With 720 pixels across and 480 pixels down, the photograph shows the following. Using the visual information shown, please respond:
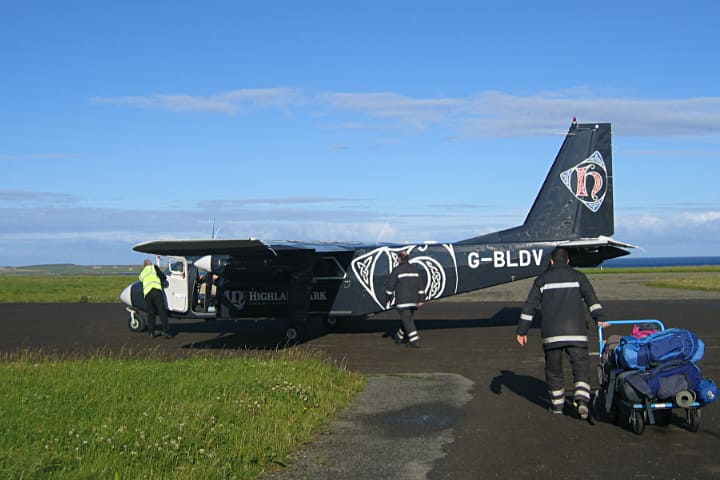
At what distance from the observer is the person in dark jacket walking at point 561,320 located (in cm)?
869

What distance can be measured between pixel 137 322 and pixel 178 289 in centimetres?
207

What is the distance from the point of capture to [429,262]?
1825cm

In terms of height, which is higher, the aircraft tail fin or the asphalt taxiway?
the aircraft tail fin

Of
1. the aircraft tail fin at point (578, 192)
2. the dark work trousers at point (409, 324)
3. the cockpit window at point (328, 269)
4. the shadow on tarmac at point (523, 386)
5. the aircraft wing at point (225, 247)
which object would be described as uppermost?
the aircraft tail fin at point (578, 192)

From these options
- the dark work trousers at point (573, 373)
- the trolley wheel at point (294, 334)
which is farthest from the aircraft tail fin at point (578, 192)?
the dark work trousers at point (573, 373)

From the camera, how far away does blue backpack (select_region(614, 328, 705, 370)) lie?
7.76 meters

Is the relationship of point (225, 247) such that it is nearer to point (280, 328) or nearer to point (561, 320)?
point (280, 328)

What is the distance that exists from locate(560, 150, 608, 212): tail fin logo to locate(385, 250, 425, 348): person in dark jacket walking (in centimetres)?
514

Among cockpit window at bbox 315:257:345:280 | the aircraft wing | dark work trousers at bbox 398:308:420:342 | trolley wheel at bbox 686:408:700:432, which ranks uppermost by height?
the aircraft wing

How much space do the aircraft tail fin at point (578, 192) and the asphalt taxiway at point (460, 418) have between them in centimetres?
260

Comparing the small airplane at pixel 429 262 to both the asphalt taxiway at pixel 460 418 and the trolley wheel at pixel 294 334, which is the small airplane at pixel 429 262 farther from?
the asphalt taxiway at pixel 460 418

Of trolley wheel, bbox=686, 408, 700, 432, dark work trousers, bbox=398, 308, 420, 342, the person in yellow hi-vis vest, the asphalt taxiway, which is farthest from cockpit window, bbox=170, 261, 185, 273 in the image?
trolley wheel, bbox=686, 408, 700, 432

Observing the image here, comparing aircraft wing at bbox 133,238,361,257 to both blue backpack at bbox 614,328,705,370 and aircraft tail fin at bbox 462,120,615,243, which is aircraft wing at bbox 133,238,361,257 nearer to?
aircraft tail fin at bbox 462,120,615,243

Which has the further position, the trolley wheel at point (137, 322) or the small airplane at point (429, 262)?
the trolley wheel at point (137, 322)
